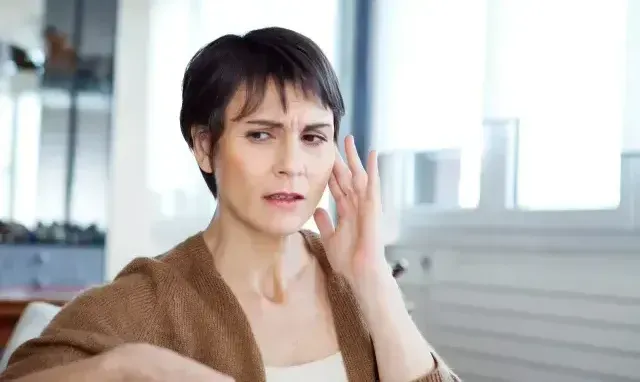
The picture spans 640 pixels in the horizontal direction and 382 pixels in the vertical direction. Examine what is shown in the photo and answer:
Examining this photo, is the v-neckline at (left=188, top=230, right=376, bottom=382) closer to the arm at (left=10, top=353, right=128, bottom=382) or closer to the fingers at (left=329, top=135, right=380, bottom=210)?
the fingers at (left=329, top=135, right=380, bottom=210)

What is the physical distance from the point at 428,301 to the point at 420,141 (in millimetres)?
494

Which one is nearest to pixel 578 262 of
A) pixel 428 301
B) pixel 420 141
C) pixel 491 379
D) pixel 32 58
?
pixel 491 379

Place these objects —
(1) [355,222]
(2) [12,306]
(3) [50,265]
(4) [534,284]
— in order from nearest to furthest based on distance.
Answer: (1) [355,222] < (2) [12,306] < (4) [534,284] < (3) [50,265]

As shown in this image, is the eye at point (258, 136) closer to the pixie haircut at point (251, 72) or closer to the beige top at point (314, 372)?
the pixie haircut at point (251, 72)

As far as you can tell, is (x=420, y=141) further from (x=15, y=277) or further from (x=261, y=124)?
(x=15, y=277)

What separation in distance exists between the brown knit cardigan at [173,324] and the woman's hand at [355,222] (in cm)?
9

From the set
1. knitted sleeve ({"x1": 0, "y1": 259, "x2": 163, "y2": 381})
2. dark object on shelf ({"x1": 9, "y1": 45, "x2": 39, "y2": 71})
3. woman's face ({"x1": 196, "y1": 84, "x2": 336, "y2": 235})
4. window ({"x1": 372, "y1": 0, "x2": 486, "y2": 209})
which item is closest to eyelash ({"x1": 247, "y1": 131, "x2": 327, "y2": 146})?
woman's face ({"x1": 196, "y1": 84, "x2": 336, "y2": 235})

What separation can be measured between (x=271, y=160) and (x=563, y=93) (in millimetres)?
919

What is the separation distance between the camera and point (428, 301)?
2080mm

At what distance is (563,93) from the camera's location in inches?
66.4

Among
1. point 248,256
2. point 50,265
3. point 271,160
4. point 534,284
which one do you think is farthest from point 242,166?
point 50,265

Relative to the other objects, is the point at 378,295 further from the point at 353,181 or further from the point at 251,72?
the point at 251,72

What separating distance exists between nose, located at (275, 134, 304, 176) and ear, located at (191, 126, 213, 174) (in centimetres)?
12

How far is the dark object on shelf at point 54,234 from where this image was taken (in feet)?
9.51
